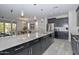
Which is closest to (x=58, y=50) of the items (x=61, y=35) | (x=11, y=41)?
(x=11, y=41)

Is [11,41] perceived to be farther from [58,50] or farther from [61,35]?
[61,35]

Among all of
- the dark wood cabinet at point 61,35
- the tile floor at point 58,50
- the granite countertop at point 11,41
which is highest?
the granite countertop at point 11,41

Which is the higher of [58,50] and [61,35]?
[61,35]

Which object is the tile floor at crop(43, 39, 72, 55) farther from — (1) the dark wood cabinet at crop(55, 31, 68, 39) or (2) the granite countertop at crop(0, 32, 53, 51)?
(1) the dark wood cabinet at crop(55, 31, 68, 39)

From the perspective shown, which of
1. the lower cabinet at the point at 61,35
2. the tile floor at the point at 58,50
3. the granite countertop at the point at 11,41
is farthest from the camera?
the lower cabinet at the point at 61,35

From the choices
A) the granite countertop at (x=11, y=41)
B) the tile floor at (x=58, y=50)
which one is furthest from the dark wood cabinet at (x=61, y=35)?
the granite countertop at (x=11, y=41)

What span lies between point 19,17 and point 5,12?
37 centimetres

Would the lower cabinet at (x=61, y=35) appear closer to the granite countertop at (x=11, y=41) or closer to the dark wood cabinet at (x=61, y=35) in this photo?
the dark wood cabinet at (x=61, y=35)

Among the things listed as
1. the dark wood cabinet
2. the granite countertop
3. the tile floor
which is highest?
the granite countertop

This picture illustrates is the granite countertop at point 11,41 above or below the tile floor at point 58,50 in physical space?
above

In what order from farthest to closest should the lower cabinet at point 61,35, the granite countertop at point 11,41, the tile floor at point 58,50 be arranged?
the lower cabinet at point 61,35 < the tile floor at point 58,50 < the granite countertop at point 11,41

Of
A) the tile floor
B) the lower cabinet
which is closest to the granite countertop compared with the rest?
the tile floor

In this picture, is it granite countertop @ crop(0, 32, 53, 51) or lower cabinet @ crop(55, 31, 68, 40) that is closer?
granite countertop @ crop(0, 32, 53, 51)
